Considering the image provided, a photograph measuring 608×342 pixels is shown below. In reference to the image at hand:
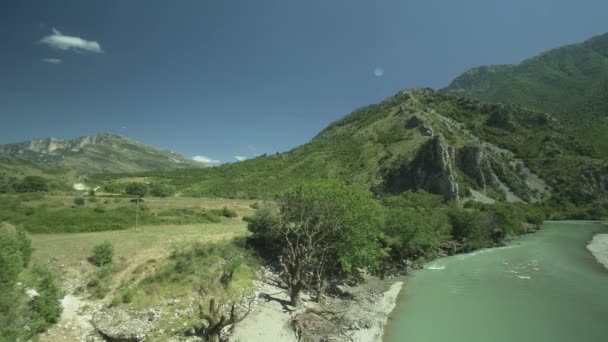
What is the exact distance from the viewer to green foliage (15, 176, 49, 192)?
66.6m

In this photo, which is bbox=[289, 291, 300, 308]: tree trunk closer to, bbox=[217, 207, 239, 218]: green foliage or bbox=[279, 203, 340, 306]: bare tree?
bbox=[279, 203, 340, 306]: bare tree

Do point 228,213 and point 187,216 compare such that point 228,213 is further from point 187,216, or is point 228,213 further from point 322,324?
point 322,324

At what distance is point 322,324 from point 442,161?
85710 mm

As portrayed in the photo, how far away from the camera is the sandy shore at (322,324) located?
1838 centimetres

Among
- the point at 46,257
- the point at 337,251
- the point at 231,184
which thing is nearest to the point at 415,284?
the point at 337,251

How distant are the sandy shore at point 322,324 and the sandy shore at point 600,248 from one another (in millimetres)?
36794

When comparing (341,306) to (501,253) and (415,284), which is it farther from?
(501,253)

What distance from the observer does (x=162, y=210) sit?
156ft

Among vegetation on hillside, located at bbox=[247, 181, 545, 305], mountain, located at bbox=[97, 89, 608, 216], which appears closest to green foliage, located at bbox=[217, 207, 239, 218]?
vegetation on hillside, located at bbox=[247, 181, 545, 305]

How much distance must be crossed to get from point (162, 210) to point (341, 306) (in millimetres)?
35070

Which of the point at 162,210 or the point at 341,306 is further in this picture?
the point at 162,210

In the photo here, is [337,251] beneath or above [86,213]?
beneath

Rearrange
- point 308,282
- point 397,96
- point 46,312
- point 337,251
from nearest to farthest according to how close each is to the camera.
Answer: point 46,312, point 308,282, point 337,251, point 397,96

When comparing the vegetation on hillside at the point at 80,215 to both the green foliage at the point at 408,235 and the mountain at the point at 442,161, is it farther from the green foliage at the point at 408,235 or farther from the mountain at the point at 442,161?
the mountain at the point at 442,161
